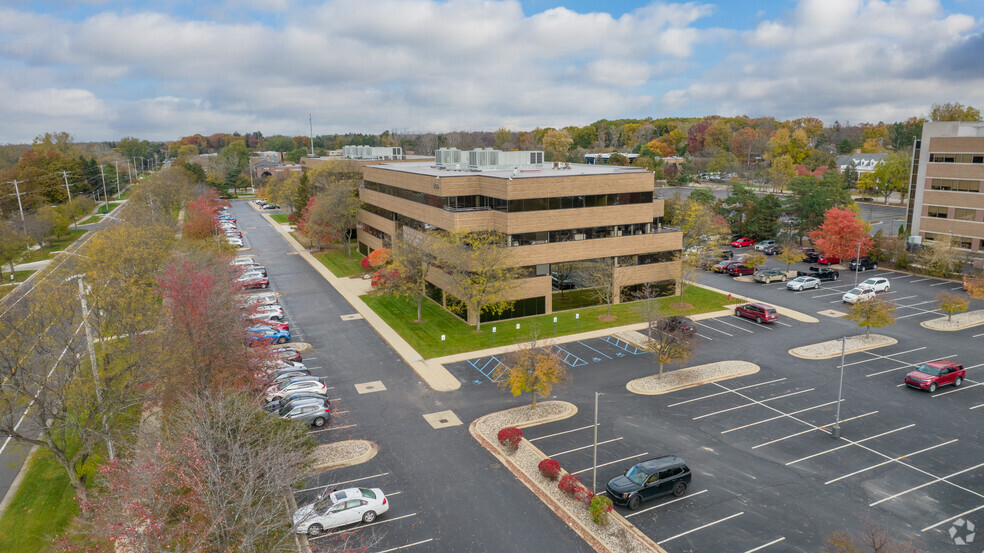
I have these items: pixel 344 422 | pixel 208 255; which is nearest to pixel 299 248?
pixel 208 255

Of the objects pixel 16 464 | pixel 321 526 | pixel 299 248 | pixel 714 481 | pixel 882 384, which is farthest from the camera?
pixel 299 248

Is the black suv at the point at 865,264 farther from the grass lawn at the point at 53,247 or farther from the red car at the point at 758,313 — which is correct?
the grass lawn at the point at 53,247

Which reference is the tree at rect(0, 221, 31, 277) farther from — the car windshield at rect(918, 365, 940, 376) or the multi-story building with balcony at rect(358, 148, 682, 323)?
the car windshield at rect(918, 365, 940, 376)

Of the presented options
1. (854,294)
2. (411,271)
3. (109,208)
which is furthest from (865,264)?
(109,208)

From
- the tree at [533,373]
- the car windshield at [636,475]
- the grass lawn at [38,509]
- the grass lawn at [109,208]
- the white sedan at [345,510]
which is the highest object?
the grass lawn at [109,208]

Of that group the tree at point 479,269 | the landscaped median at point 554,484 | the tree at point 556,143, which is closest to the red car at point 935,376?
the landscaped median at point 554,484

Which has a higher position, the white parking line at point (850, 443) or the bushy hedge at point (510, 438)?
the bushy hedge at point (510, 438)

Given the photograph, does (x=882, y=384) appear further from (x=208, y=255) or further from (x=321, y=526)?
(x=208, y=255)
